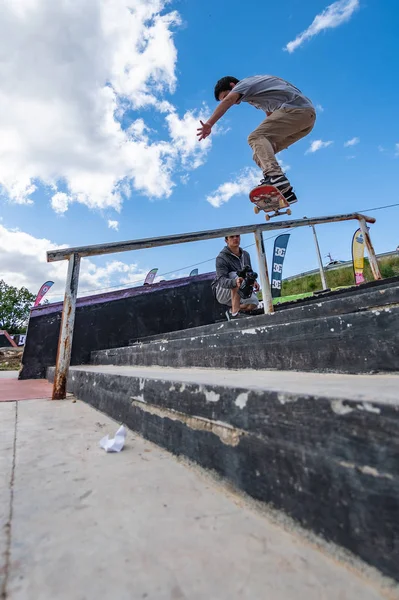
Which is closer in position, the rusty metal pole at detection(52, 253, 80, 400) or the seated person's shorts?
the rusty metal pole at detection(52, 253, 80, 400)

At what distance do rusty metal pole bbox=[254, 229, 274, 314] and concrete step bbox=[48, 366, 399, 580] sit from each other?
62.2 inches

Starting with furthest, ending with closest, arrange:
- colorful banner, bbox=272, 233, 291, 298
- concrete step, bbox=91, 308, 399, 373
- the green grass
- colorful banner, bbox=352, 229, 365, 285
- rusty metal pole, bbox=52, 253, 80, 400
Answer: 1. the green grass
2. colorful banner, bbox=272, 233, 291, 298
3. colorful banner, bbox=352, 229, 365, 285
4. rusty metal pole, bbox=52, 253, 80, 400
5. concrete step, bbox=91, 308, 399, 373

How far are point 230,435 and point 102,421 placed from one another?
0.88 meters

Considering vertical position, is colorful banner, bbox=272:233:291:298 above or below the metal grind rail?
above

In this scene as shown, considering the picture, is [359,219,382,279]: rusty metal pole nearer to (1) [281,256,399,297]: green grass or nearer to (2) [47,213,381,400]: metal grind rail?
(2) [47,213,381,400]: metal grind rail

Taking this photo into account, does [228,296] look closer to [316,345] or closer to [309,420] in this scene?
[316,345]

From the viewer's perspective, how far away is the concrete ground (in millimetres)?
438

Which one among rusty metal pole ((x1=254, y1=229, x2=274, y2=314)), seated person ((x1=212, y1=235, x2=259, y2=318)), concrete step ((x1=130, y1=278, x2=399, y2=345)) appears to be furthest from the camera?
seated person ((x1=212, y1=235, x2=259, y2=318))

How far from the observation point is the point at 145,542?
0.55 m

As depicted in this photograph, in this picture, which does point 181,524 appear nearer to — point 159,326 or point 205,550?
point 205,550

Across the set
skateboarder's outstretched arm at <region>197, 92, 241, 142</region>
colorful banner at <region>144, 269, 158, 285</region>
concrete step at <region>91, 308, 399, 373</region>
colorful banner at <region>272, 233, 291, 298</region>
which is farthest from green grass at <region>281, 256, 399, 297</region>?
concrete step at <region>91, 308, 399, 373</region>

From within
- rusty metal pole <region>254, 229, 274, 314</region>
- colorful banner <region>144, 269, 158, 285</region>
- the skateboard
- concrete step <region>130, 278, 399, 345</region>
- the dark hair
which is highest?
colorful banner <region>144, 269, 158, 285</region>

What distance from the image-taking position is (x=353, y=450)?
1.53 feet

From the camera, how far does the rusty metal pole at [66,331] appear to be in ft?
6.84
